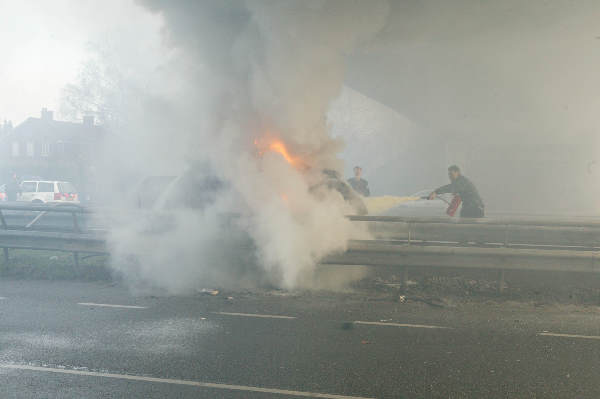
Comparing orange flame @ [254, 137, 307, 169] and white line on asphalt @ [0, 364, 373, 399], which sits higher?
orange flame @ [254, 137, 307, 169]

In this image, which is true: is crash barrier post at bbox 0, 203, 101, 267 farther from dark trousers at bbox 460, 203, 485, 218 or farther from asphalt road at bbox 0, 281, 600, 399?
dark trousers at bbox 460, 203, 485, 218

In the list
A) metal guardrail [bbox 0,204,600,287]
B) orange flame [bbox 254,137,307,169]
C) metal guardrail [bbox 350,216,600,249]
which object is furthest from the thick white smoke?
metal guardrail [bbox 350,216,600,249]

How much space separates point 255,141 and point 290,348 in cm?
472

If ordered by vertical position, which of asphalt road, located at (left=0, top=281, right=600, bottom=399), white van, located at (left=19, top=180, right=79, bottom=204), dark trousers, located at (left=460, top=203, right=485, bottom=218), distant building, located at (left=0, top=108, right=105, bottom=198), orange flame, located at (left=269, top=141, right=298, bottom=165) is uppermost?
distant building, located at (left=0, top=108, right=105, bottom=198)

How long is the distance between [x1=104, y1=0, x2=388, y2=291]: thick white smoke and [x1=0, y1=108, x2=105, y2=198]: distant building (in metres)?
36.8

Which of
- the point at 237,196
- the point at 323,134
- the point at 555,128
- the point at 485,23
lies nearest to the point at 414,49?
the point at 485,23

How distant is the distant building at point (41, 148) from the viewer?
45125 millimetres

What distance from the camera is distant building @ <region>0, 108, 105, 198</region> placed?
148 feet

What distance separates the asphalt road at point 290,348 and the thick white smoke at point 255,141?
0.77m

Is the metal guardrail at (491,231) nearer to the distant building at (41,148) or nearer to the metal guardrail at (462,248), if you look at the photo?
the metal guardrail at (462,248)

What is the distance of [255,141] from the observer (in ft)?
28.8

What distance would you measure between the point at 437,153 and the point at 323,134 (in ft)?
68.3

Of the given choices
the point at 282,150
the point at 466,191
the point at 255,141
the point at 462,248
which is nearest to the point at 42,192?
the point at 255,141

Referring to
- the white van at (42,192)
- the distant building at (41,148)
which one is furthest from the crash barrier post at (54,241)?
the distant building at (41,148)
